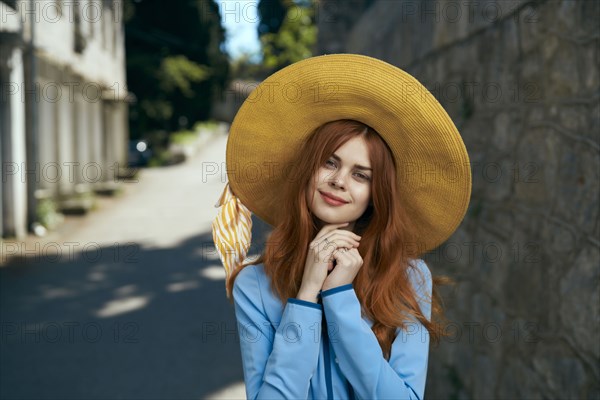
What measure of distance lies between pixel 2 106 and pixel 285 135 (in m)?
8.78

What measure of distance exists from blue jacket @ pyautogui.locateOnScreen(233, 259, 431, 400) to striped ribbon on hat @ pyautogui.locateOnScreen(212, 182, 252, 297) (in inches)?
9.0

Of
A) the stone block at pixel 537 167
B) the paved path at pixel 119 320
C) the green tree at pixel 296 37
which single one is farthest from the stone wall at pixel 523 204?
the green tree at pixel 296 37

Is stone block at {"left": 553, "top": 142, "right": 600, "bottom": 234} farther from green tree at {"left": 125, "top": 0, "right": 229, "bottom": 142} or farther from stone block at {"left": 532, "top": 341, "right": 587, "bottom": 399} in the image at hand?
green tree at {"left": 125, "top": 0, "right": 229, "bottom": 142}

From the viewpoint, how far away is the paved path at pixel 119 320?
13.7 feet

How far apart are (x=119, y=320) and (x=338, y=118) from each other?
4.14 m

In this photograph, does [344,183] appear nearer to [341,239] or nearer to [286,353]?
[341,239]

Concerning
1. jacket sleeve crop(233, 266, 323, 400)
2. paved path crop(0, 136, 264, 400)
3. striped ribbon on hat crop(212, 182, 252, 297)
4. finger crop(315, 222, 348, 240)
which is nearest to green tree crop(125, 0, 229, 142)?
paved path crop(0, 136, 264, 400)

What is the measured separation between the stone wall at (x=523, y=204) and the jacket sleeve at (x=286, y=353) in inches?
44.5

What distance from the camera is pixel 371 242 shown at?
1.93 meters

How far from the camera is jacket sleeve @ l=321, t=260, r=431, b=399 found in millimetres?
1688

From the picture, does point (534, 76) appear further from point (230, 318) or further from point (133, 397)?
point (230, 318)

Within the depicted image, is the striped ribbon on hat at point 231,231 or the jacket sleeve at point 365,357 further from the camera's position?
the striped ribbon on hat at point 231,231

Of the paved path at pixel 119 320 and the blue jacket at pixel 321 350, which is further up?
the blue jacket at pixel 321 350

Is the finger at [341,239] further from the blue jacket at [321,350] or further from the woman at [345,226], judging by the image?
the blue jacket at [321,350]
